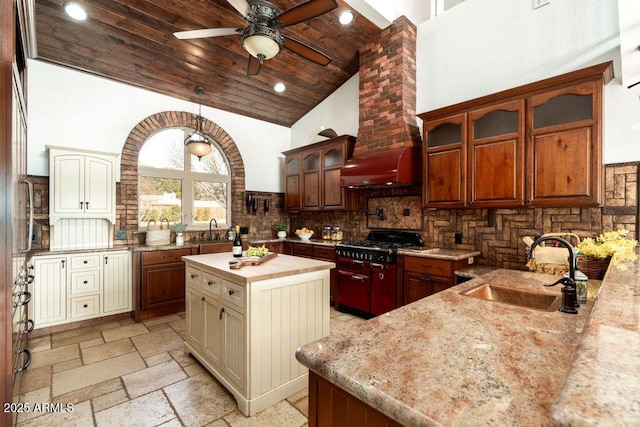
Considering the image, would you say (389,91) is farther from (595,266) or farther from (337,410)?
(337,410)

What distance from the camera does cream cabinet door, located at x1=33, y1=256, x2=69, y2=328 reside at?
324 centimetres

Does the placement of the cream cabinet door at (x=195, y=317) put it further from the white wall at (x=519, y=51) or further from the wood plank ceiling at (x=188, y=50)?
the white wall at (x=519, y=51)

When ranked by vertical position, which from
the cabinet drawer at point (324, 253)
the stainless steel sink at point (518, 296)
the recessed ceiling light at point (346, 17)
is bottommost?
the cabinet drawer at point (324, 253)

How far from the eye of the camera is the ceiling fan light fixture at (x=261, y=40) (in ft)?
7.64

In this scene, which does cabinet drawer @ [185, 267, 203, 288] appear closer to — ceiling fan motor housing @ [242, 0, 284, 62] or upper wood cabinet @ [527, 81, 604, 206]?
ceiling fan motor housing @ [242, 0, 284, 62]

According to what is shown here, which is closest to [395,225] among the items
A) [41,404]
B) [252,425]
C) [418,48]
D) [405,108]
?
[405,108]

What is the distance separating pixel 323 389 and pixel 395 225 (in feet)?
11.6

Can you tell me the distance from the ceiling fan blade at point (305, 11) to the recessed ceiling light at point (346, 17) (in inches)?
57.5

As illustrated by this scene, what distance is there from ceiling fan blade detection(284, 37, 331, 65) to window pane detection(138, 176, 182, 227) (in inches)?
118

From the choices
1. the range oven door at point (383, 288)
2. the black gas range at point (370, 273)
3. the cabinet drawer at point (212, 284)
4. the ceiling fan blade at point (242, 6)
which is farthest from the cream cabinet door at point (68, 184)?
the range oven door at point (383, 288)

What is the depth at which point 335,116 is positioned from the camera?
527cm

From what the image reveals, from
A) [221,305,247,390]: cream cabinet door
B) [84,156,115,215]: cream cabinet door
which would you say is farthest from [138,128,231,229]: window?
[221,305,247,390]: cream cabinet door

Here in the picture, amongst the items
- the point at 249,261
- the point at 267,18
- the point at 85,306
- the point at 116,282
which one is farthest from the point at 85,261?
the point at 267,18

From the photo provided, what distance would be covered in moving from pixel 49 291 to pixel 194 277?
2.06 m
